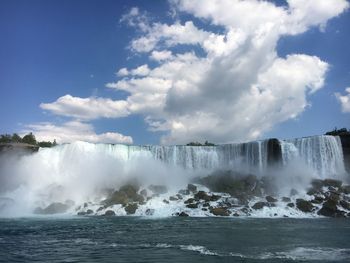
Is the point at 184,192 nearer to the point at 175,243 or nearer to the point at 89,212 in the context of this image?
the point at 89,212

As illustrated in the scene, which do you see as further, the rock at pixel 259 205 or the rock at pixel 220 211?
the rock at pixel 259 205

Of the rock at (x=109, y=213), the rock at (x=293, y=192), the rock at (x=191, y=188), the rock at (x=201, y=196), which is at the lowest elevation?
the rock at (x=109, y=213)

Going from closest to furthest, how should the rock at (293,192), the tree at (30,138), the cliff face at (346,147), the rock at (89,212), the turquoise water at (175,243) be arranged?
the turquoise water at (175,243), the rock at (89,212), the rock at (293,192), the cliff face at (346,147), the tree at (30,138)

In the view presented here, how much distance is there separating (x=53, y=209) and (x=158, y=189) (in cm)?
1088

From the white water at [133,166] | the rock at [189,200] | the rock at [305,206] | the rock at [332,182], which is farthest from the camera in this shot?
the white water at [133,166]

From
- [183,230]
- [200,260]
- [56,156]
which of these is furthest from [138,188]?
[200,260]

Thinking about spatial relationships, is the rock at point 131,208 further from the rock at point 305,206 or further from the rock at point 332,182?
the rock at point 332,182

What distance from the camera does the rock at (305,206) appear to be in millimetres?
37219

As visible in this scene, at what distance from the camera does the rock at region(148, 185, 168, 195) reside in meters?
44.4

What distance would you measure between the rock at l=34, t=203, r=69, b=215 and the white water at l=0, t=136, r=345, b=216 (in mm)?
1927

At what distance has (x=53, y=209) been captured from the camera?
40.0 m

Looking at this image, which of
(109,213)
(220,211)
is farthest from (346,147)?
(109,213)

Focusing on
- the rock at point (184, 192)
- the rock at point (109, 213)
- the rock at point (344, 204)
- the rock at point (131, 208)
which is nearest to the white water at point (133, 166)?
the rock at point (184, 192)

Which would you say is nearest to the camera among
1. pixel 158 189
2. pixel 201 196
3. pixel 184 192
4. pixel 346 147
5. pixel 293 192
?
pixel 201 196
